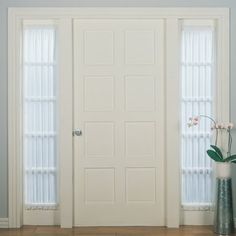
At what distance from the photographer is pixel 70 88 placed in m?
4.17

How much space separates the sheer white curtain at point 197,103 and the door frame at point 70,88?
0.38ft

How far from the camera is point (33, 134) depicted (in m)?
4.26

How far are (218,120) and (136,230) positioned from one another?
135 cm

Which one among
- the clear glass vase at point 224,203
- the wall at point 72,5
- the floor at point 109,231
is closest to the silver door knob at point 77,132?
the wall at point 72,5

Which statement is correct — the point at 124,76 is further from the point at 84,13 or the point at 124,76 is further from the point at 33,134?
the point at 33,134

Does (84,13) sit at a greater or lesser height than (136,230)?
greater

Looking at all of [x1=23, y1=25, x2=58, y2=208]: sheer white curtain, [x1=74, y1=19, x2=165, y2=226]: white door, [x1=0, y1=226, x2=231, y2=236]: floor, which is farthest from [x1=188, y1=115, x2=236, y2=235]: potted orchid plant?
[x1=23, y1=25, x2=58, y2=208]: sheer white curtain

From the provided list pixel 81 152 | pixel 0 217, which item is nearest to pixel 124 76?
pixel 81 152

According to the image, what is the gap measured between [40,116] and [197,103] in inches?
62.4

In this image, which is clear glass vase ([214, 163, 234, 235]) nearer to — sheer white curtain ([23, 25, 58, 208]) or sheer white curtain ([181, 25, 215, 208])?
sheer white curtain ([181, 25, 215, 208])

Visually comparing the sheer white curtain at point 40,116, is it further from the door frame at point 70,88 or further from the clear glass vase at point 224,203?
the clear glass vase at point 224,203

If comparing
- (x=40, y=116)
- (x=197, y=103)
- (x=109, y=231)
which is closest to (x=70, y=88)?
(x=40, y=116)

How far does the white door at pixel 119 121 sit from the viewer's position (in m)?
4.21

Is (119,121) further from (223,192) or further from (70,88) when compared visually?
(223,192)
